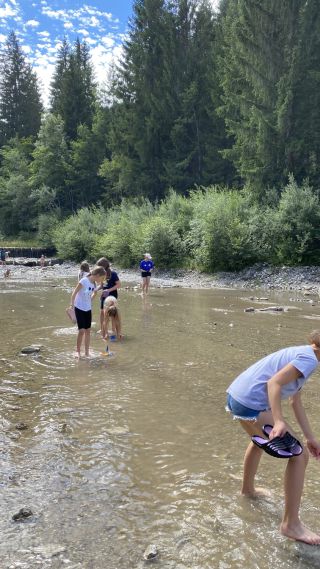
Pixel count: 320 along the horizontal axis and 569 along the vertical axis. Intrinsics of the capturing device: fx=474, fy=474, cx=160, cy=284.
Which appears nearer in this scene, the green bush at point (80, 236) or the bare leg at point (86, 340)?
the bare leg at point (86, 340)

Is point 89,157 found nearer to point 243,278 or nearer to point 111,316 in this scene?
point 243,278

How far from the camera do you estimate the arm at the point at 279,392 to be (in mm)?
3432

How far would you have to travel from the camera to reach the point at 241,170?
35.0 metres

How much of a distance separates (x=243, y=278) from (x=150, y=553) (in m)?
24.1

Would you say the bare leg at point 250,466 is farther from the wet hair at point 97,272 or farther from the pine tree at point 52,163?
the pine tree at point 52,163

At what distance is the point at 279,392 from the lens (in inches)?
136

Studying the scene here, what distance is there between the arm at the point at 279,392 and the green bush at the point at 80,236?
1521 inches

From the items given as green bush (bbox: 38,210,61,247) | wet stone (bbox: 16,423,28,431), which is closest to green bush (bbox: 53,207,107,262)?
green bush (bbox: 38,210,61,247)

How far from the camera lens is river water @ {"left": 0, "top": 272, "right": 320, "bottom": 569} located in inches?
141

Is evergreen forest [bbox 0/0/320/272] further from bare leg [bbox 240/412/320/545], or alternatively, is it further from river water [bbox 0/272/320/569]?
bare leg [bbox 240/412/320/545]

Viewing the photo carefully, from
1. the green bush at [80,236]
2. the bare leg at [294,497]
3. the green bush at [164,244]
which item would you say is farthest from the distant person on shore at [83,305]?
the green bush at [80,236]

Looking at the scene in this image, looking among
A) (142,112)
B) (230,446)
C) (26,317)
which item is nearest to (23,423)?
(230,446)

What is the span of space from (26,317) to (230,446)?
34.2ft

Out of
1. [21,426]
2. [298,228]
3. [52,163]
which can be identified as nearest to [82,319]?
[21,426]
